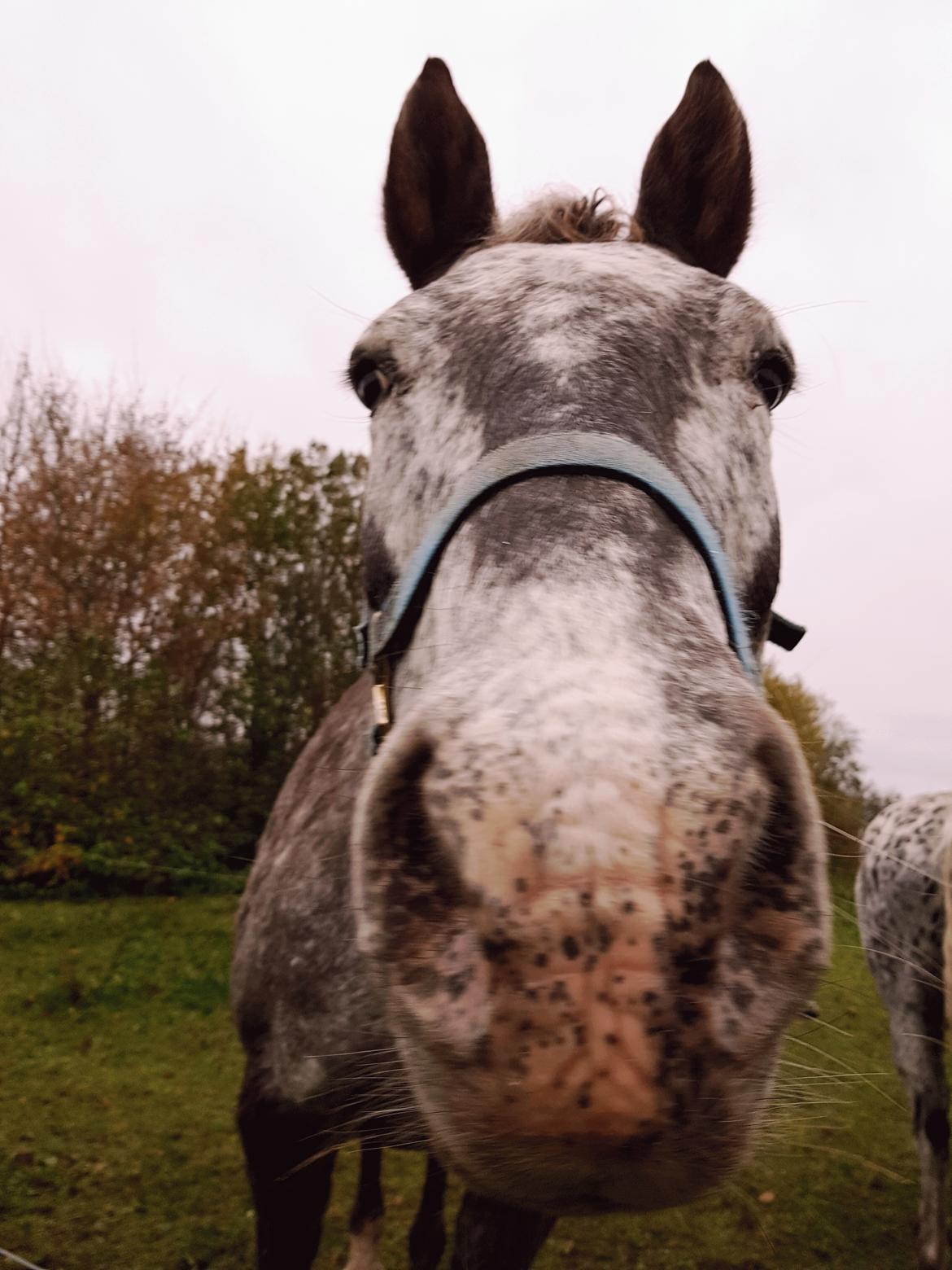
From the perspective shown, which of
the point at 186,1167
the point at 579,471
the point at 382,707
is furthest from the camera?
the point at 186,1167

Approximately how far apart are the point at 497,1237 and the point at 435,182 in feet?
11.6

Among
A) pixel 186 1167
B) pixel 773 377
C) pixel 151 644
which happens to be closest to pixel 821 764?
pixel 773 377

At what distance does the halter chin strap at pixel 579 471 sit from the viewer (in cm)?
153

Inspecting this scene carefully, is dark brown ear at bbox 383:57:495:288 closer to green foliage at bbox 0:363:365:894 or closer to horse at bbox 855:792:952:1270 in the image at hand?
horse at bbox 855:792:952:1270

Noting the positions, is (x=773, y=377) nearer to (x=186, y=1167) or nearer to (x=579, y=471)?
(x=579, y=471)

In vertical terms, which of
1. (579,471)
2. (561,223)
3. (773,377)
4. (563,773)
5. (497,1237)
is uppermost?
(561,223)

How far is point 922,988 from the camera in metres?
4.65

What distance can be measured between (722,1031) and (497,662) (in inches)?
22.6

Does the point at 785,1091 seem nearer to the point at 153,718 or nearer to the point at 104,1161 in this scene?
the point at 104,1161

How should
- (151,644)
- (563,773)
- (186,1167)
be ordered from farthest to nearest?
(151,644)
(186,1167)
(563,773)

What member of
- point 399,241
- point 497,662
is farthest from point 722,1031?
point 399,241

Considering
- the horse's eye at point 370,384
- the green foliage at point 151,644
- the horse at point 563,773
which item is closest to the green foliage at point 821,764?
the horse at point 563,773

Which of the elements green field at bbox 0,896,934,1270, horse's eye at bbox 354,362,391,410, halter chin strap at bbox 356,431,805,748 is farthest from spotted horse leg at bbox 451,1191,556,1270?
horse's eye at bbox 354,362,391,410

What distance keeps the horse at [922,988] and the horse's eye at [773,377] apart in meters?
3.14
